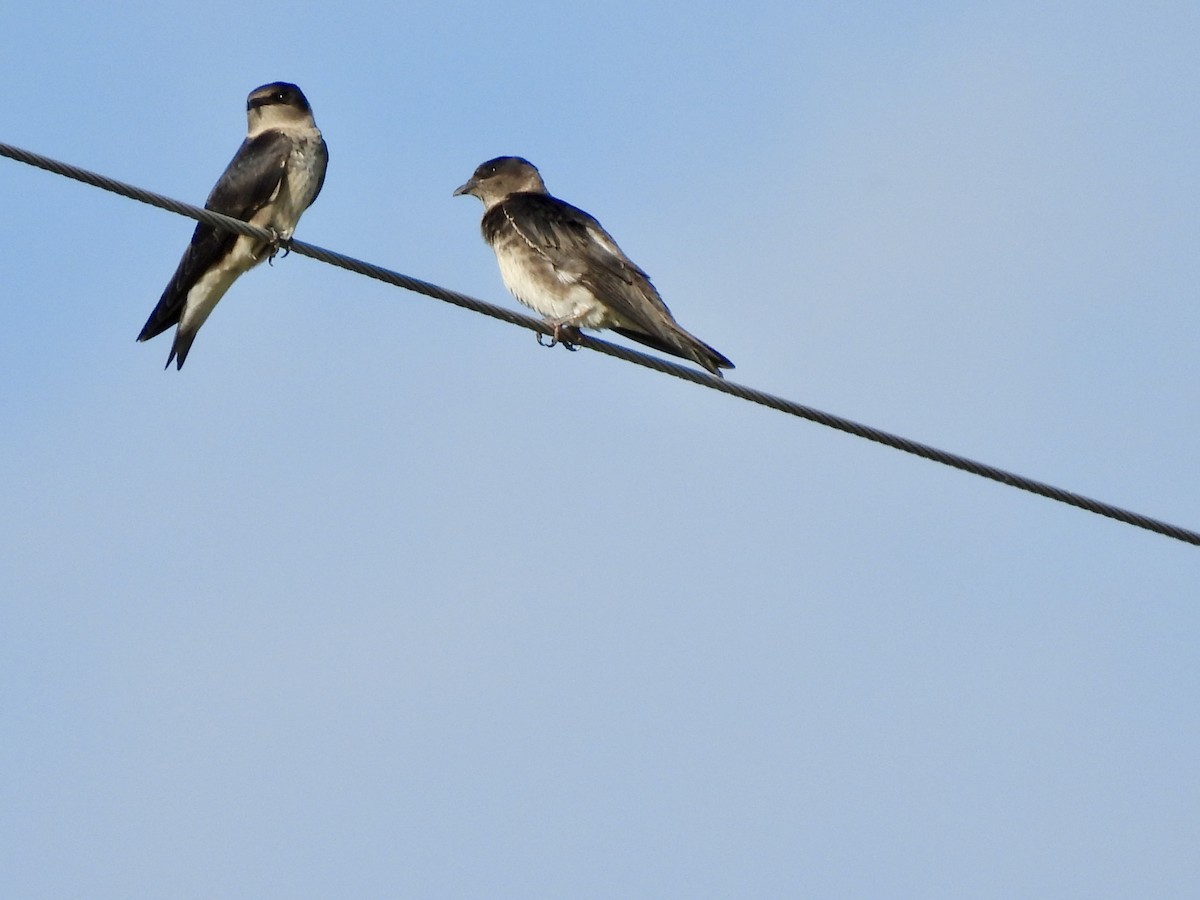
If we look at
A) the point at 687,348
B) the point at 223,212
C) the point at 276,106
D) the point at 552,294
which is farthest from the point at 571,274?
the point at 276,106

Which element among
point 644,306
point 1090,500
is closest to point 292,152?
point 644,306

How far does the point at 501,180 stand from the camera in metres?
11.1

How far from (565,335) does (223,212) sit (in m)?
1.89

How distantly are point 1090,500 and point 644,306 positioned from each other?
10.2 ft

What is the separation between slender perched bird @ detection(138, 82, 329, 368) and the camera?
936 cm

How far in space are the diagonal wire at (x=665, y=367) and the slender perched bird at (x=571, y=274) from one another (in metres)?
1.53

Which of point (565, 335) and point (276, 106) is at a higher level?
point (276, 106)

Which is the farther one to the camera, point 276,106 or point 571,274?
point 276,106

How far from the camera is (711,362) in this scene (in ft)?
25.6

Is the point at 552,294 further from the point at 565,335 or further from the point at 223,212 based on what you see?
the point at 223,212

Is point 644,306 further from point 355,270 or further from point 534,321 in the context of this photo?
point 355,270

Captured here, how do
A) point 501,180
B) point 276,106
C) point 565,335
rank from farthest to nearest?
point 501,180 < point 276,106 < point 565,335

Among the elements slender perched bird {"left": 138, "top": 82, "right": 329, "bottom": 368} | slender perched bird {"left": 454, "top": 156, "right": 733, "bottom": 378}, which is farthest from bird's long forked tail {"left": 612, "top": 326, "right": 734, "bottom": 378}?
slender perched bird {"left": 138, "top": 82, "right": 329, "bottom": 368}

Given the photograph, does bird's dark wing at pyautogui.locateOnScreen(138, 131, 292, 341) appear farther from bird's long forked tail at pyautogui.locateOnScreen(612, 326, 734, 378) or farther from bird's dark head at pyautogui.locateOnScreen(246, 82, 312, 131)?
bird's long forked tail at pyautogui.locateOnScreen(612, 326, 734, 378)
